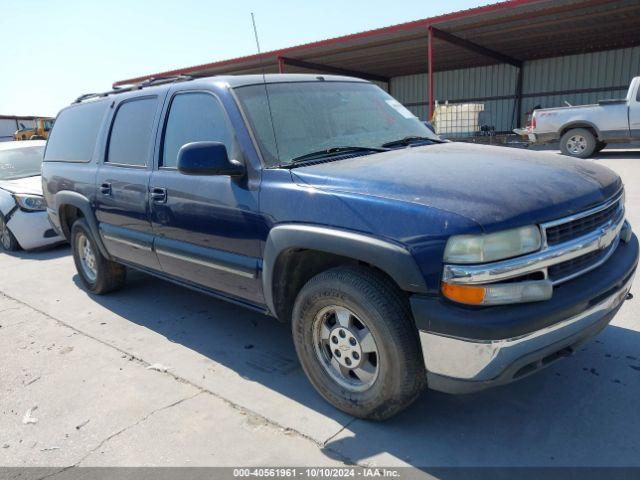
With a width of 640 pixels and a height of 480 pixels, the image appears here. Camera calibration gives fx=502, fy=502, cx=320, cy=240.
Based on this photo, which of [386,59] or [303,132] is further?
[386,59]

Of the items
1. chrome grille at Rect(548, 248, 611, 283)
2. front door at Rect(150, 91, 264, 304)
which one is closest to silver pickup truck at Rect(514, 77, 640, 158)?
chrome grille at Rect(548, 248, 611, 283)

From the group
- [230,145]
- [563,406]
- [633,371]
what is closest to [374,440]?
[563,406]

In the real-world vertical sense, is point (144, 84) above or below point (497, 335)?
above

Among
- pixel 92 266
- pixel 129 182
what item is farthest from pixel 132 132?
pixel 92 266

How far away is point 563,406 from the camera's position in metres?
2.77

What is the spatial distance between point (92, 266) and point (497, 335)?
4392mm

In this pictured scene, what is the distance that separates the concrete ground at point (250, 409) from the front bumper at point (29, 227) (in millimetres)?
3417

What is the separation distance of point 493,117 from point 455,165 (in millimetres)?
23805

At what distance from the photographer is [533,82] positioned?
75.3 ft

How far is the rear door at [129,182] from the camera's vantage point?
3.95 m

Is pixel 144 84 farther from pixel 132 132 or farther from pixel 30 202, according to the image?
pixel 30 202

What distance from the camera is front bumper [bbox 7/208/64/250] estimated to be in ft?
23.8

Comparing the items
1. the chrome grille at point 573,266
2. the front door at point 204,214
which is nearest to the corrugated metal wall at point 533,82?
the chrome grille at point 573,266

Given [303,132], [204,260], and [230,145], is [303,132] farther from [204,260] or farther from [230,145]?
[204,260]
